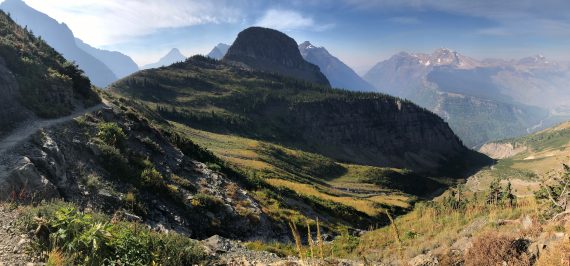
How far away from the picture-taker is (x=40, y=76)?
39312 mm

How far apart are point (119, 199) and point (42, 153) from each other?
230 inches

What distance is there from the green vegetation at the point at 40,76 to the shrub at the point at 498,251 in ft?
119

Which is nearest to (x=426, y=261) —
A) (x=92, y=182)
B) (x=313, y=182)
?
(x=92, y=182)

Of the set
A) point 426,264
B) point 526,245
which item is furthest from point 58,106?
point 526,245

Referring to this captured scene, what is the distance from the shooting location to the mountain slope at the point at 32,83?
3191 cm

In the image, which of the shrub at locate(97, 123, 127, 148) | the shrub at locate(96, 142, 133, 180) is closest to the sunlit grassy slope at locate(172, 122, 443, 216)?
the shrub at locate(97, 123, 127, 148)

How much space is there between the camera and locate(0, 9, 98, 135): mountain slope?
3191 cm

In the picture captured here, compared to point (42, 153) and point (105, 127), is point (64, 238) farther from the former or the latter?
point (105, 127)

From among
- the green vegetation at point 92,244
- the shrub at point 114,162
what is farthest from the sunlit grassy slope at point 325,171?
the green vegetation at point 92,244

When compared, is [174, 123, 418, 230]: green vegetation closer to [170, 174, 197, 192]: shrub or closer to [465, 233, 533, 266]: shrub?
[170, 174, 197, 192]: shrub

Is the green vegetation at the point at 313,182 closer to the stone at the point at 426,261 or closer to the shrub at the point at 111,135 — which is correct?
the shrub at the point at 111,135

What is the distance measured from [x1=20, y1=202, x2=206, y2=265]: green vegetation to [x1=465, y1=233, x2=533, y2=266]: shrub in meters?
9.49

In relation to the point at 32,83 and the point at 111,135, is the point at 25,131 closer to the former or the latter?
the point at 111,135

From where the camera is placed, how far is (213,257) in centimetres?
1501
